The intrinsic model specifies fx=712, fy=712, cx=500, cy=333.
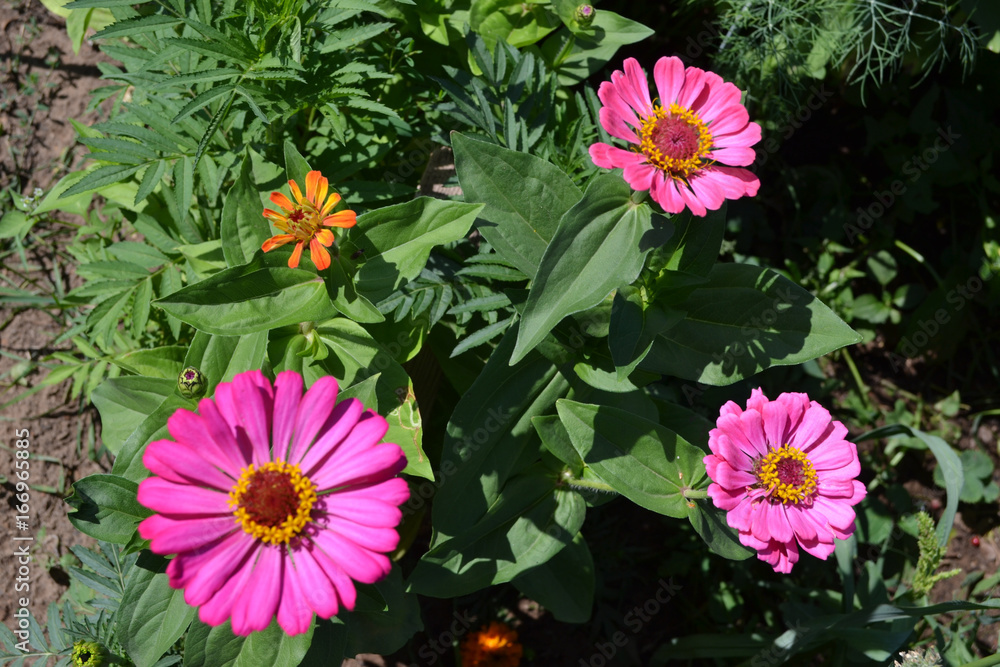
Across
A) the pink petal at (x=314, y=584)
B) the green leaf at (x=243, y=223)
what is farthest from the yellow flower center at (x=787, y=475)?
the green leaf at (x=243, y=223)

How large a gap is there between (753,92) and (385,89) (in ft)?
3.97

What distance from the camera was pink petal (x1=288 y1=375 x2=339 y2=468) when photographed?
1.20 m

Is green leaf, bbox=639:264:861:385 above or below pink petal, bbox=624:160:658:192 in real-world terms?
below

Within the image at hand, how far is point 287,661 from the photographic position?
1.34 m

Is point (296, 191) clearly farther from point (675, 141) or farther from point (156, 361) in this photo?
point (675, 141)

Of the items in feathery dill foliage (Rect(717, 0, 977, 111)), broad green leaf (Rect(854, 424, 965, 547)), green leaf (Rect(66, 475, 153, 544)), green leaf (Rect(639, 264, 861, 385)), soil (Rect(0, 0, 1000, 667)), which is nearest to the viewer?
green leaf (Rect(66, 475, 153, 544))

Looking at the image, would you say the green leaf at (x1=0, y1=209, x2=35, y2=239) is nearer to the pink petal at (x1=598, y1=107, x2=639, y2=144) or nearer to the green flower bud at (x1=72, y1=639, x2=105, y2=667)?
the green flower bud at (x1=72, y1=639, x2=105, y2=667)

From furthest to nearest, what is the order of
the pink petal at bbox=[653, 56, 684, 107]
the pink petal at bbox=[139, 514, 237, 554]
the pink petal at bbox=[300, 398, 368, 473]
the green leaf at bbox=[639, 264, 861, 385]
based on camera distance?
the green leaf at bbox=[639, 264, 861, 385] → the pink petal at bbox=[653, 56, 684, 107] → the pink petal at bbox=[300, 398, 368, 473] → the pink petal at bbox=[139, 514, 237, 554]

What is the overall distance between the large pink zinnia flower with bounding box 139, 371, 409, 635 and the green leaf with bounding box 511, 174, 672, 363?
0.34 metres

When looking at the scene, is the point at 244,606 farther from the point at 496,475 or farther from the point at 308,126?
the point at 308,126

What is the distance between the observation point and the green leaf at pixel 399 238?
1.43m

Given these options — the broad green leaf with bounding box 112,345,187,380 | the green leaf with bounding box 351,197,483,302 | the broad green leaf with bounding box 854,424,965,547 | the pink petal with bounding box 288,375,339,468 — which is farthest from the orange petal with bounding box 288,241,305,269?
the broad green leaf with bounding box 854,424,965,547

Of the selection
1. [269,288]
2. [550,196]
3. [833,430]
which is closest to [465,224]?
[550,196]

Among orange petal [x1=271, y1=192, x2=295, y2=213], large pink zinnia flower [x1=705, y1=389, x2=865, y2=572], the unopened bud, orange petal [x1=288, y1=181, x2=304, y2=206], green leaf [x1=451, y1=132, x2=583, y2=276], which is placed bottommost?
large pink zinnia flower [x1=705, y1=389, x2=865, y2=572]
